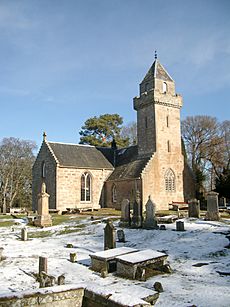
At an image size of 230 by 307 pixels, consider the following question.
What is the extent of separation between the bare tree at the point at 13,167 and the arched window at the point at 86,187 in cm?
1610

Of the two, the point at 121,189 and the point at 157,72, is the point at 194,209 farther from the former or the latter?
the point at 157,72

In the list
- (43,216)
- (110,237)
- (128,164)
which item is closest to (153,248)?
(110,237)

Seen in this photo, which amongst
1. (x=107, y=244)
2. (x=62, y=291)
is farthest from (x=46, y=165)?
(x=62, y=291)

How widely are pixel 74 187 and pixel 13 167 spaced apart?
1657cm

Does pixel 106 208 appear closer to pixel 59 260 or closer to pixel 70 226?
pixel 70 226

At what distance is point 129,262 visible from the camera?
971cm

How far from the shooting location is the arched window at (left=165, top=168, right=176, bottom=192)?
35763 millimetres

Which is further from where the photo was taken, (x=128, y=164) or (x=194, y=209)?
(x=128, y=164)

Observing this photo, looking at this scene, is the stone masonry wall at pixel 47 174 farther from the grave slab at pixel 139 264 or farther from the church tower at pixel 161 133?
the grave slab at pixel 139 264

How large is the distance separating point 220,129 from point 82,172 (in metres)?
22.6

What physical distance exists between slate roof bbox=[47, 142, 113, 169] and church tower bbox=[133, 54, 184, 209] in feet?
18.3

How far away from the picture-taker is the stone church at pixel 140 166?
1374 inches

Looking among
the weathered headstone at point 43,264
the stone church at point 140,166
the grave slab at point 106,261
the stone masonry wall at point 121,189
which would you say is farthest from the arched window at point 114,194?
the weathered headstone at point 43,264

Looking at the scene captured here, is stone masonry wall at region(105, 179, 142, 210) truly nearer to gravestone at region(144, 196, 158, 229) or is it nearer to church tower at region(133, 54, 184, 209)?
church tower at region(133, 54, 184, 209)
